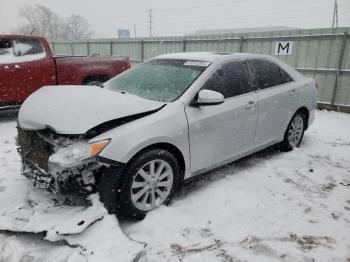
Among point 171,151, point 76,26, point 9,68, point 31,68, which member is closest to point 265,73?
point 171,151

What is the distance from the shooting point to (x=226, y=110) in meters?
3.85

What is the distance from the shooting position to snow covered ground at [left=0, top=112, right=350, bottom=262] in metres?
2.70

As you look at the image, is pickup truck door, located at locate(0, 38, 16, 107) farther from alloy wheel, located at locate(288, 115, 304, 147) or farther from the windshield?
alloy wheel, located at locate(288, 115, 304, 147)

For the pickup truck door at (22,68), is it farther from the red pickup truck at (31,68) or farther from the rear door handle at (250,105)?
the rear door handle at (250,105)

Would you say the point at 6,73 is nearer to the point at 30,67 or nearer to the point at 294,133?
the point at 30,67

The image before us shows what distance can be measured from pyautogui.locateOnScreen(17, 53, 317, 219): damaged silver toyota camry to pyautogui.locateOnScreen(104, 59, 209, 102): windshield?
14 millimetres

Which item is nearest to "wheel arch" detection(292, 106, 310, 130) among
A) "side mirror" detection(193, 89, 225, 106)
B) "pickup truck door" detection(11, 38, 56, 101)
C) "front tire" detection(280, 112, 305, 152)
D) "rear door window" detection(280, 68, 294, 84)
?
"front tire" detection(280, 112, 305, 152)

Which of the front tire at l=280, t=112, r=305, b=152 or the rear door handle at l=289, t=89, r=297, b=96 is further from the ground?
the rear door handle at l=289, t=89, r=297, b=96

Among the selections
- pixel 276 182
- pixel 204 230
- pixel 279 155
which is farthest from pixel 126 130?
pixel 279 155

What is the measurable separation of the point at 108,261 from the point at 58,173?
0.89 metres

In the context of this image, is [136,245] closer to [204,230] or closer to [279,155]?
[204,230]

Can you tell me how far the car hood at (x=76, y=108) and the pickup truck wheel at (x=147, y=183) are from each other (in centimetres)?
48

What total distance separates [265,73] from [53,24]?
296 feet

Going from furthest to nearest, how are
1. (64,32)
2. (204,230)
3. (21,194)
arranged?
(64,32)
(21,194)
(204,230)
